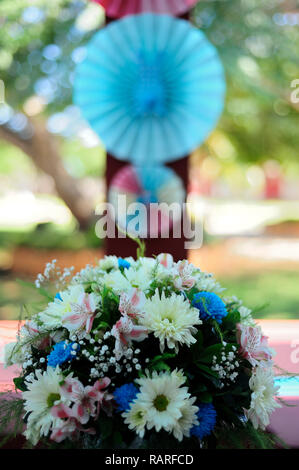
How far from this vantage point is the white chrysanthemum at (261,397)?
25.0 inches

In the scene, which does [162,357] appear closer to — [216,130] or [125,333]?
[125,333]

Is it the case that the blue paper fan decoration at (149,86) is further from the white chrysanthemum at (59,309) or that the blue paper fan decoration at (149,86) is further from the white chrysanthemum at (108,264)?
the white chrysanthemum at (59,309)

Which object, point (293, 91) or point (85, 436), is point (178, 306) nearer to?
point (85, 436)

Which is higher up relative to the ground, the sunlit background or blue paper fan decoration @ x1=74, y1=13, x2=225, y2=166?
the sunlit background

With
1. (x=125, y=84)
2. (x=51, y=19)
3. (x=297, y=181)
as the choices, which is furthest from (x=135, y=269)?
(x=297, y=181)

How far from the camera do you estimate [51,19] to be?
17.7ft

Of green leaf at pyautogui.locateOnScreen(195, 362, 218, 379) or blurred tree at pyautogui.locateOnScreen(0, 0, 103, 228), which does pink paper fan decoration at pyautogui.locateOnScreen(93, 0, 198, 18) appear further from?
green leaf at pyautogui.locateOnScreen(195, 362, 218, 379)

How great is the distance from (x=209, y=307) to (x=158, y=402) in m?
0.14

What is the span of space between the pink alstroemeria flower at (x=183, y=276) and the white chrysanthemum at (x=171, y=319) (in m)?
0.04

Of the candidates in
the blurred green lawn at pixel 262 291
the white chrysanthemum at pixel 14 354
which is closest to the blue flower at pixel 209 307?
the white chrysanthemum at pixel 14 354

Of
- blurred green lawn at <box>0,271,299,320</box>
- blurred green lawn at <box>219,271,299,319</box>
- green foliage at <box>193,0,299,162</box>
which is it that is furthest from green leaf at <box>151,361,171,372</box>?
green foliage at <box>193,0,299,162</box>

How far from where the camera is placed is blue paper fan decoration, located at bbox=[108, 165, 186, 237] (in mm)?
3842

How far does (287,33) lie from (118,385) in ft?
19.7

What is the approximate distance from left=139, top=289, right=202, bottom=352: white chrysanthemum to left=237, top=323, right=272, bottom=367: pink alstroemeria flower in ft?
0.24
